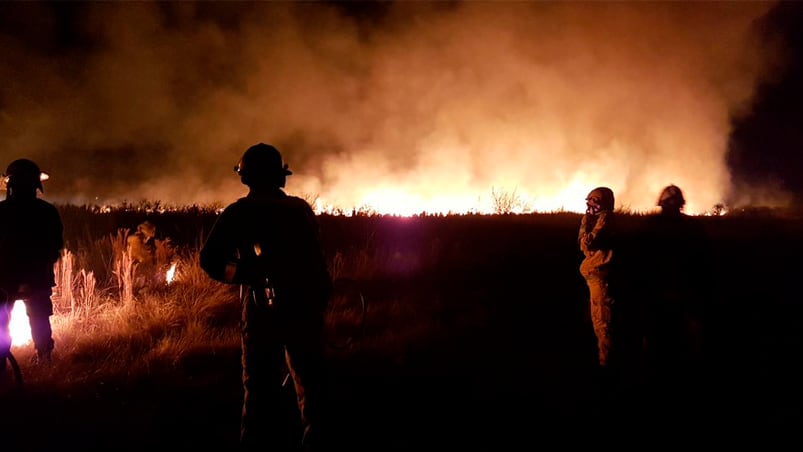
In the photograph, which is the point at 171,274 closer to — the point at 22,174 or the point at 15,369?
the point at 22,174

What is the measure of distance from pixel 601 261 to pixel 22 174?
5655 mm

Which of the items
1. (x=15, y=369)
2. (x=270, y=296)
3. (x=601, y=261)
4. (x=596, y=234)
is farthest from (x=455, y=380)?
(x=15, y=369)

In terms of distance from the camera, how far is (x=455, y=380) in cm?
491

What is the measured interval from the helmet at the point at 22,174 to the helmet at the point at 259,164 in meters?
2.86

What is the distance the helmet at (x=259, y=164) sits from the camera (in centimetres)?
306

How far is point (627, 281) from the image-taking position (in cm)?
830

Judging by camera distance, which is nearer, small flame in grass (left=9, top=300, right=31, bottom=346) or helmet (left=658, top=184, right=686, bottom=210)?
helmet (left=658, top=184, right=686, bottom=210)

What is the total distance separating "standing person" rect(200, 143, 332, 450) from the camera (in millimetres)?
2949

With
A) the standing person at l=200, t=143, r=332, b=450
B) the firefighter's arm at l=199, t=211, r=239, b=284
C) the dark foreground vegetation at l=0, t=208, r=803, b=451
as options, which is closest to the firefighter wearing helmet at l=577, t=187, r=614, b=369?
the dark foreground vegetation at l=0, t=208, r=803, b=451

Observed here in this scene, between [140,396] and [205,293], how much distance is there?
3.19m

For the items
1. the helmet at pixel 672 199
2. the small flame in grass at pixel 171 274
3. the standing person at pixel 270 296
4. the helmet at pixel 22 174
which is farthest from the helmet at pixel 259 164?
the small flame in grass at pixel 171 274

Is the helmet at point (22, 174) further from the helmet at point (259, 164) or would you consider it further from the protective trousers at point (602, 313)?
the protective trousers at point (602, 313)

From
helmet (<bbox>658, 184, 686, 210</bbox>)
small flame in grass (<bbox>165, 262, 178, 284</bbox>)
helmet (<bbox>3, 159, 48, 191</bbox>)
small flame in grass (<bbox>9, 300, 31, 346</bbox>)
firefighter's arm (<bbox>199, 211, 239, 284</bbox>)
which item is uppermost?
helmet (<bbox>3, 159, 48, 191</bbox>)

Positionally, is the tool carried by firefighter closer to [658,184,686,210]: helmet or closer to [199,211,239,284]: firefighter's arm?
[199,211,239,284]: firefighter's arm
